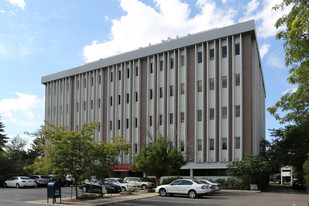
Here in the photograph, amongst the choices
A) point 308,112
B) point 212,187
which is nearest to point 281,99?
point 308,112

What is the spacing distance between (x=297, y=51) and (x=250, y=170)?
87.2 ft

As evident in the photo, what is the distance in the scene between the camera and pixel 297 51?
8.32 m

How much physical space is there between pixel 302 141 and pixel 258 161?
35.4ft

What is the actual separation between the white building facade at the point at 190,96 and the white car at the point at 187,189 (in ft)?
36.4

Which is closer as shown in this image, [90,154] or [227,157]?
[90,154]

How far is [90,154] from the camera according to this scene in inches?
851

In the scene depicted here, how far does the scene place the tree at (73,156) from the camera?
21.1m

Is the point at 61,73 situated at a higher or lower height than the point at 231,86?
higher

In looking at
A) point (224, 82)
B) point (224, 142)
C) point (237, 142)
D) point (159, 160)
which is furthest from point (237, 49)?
point (159, 160)

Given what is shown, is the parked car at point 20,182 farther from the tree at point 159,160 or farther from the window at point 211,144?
the window at point 211,144

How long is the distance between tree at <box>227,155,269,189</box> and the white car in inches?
383

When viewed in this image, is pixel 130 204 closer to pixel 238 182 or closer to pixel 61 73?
pixel 238 182

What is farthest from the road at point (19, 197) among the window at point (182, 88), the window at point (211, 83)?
the window at point (211, 83)

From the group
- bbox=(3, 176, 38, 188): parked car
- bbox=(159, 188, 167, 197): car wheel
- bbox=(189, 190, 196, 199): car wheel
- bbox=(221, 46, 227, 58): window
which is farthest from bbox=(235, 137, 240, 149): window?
bbox=(3, 176, 38, 188): parked car
